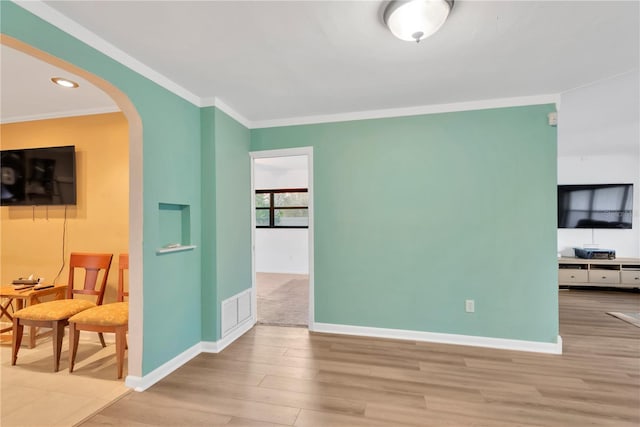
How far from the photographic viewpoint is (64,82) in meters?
2.39

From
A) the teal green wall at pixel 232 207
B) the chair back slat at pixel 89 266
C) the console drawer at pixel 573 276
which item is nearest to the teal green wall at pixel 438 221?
the teal green wall at pixel 232 207

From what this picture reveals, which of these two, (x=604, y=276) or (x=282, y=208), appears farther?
(x=282, y=208)

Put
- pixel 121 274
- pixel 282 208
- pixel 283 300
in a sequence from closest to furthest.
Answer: pixel 121 274 < pixel 283 300 < pixel 282 208

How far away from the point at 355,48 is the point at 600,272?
6.15 meters

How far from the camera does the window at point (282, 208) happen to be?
269 inches

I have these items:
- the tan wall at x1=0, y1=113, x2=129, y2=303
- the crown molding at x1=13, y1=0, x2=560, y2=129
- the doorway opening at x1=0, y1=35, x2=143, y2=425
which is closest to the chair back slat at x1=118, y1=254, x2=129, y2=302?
the tan wall at x1=0, y1=113, x2=129, y2=303

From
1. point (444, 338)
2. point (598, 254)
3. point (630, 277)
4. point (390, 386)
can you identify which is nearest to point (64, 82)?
point (390, 386)

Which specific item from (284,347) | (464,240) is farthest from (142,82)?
(464,240)

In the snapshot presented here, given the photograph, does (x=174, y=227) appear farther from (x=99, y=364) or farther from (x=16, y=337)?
(x=16, y=337)

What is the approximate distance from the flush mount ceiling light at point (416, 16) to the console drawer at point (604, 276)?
5926mm

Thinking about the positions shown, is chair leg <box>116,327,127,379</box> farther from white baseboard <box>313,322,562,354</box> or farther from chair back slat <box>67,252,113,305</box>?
white baseboard <box>313,322,562,354</box>

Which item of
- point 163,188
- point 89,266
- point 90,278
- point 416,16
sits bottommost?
point 90,278

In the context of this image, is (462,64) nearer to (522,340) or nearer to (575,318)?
(522,340)

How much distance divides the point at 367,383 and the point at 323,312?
3.77 ft
